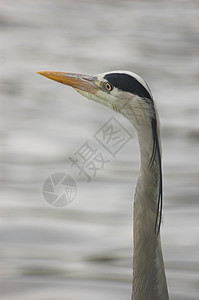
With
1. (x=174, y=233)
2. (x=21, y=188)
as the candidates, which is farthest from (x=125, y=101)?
(x=21, y=188)

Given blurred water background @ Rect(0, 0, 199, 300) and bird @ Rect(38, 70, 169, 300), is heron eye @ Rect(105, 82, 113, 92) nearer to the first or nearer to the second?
bird @ Rect(38, 70, 169, 300)

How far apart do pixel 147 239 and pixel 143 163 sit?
24 centimetres

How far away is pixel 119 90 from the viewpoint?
6.98 ft

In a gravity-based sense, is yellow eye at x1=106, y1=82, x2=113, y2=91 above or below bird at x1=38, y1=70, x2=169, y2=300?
above

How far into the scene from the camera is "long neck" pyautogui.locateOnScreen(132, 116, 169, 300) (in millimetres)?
2084

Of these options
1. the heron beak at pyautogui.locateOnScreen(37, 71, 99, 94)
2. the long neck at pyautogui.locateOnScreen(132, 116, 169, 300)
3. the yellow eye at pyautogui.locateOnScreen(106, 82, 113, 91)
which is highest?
the heron beak at pyautogui.locateOnScreen(37, 71, 99, 94)

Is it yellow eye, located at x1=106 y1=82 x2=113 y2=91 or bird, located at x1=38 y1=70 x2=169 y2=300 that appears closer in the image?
bird, located at x1=38 y1=70 x2=169 y2=300

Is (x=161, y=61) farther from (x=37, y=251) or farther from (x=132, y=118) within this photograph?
(x=132, y=118)

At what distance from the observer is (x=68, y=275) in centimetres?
319

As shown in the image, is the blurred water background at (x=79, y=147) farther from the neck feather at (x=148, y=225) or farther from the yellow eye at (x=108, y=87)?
the yellow eye at (x=108, y=87)

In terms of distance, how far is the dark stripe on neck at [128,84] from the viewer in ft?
6.68

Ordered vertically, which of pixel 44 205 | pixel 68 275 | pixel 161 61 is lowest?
pixel 68 275

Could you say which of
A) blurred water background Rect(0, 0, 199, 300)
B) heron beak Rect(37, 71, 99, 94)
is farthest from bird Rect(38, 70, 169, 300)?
blurred water background Rect(0, 0, 199, 300)

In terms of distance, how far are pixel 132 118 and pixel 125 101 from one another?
0.18 feet
